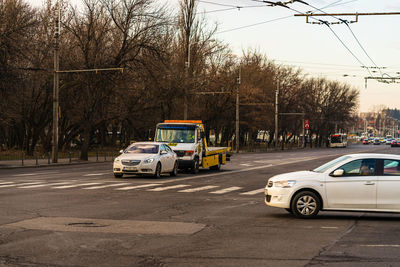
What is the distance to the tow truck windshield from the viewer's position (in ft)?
104

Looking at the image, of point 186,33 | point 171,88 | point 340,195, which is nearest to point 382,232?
point 340,195

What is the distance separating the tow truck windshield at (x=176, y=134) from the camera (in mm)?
31547

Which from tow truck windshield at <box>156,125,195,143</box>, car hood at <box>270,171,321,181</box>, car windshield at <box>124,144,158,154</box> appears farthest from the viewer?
tow truck windshield at <box>156,125,195,143</box>

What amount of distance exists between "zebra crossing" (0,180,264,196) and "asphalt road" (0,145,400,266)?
5.99ft

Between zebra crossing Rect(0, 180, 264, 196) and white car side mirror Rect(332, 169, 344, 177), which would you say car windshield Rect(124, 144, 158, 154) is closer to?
zebra crossing Rect(0, 180, 264, 196)

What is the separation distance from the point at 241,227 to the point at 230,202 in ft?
17.9

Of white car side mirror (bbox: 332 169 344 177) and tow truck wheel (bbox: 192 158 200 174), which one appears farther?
tow truck wheel (bbox: 192 158 200 174)

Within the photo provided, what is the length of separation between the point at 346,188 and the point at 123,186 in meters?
10.7

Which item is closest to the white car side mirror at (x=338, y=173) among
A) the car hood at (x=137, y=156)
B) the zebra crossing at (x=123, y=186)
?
the zebra crossing at (x=123, y=186)

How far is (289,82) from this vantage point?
98.5 metres

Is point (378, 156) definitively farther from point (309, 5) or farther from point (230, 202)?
point (309, 5)

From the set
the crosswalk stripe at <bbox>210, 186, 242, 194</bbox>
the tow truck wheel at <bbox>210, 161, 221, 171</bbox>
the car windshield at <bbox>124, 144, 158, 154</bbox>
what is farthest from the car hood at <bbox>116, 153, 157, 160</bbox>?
the tow truck wheel at <bbox>210, 161, 221, 171</bbox>

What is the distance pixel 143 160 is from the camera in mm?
26297

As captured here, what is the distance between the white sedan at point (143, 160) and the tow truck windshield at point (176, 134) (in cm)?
347
